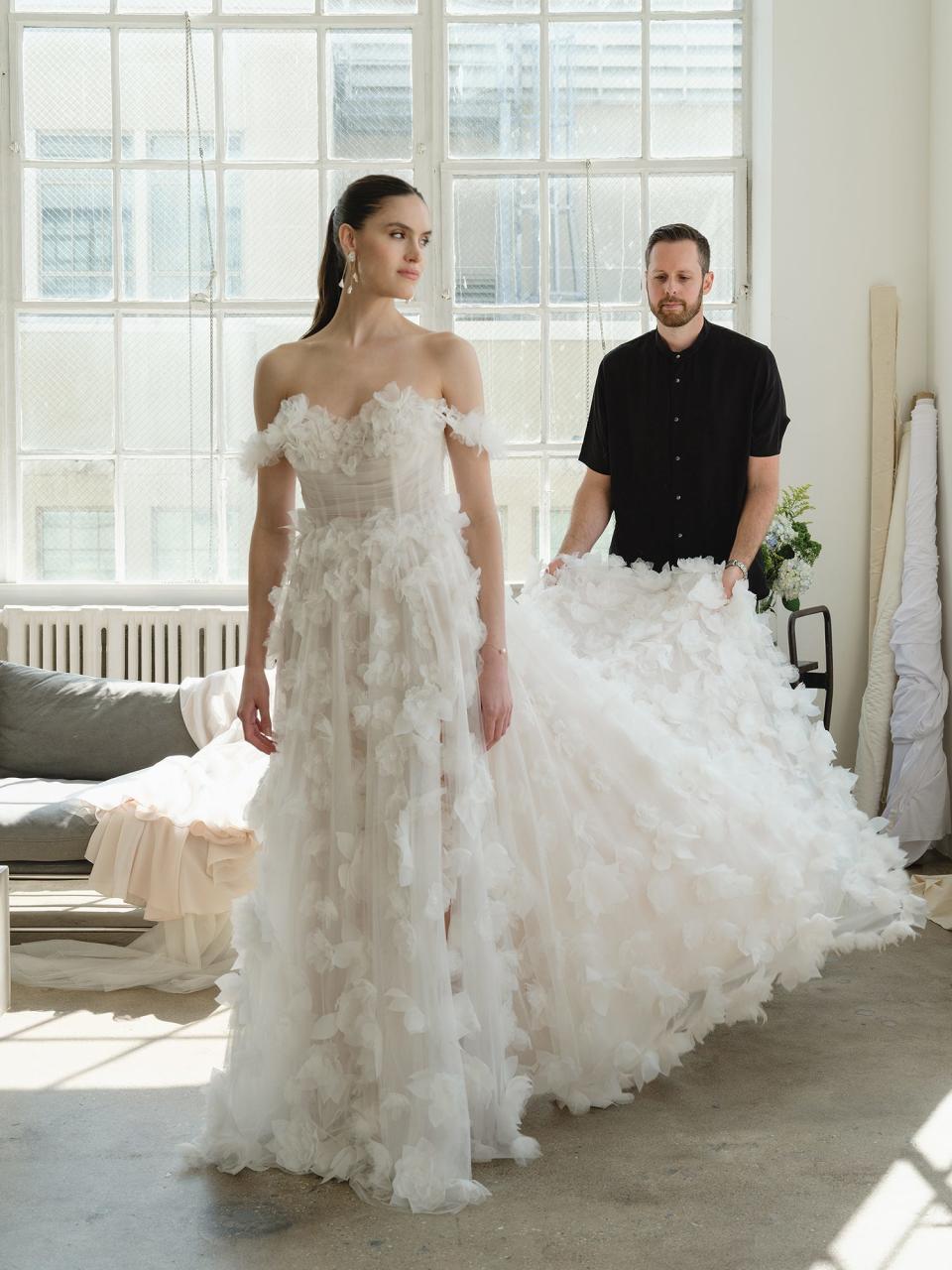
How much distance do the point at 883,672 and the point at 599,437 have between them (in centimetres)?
203

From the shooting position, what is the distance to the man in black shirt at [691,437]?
321cm

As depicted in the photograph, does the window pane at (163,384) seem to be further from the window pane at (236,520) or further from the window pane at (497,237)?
the window pane at (497,237)

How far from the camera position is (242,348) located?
531cm

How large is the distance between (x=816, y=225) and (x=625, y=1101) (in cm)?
364

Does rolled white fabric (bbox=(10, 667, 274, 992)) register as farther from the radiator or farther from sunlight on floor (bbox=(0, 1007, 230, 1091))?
the radiator

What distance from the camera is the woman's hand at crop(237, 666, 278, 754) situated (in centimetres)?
253

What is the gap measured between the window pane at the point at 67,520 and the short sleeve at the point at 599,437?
259cm

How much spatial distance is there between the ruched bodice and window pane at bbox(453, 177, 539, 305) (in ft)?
10.1

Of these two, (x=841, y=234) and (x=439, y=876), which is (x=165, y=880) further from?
(x=841, y=234)

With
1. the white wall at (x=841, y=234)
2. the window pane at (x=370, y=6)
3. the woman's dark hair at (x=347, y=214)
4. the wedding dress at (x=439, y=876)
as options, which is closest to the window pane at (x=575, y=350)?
the white wall at (x=841, y=234)

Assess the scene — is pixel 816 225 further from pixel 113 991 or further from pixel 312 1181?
pixel 312 1181

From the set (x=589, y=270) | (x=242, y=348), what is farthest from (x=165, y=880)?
(x=589, y=270)

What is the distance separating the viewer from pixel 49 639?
5027 millimetres

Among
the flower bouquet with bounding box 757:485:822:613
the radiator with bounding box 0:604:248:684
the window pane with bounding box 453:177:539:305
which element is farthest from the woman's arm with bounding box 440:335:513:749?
the window pane with bounding box 453:177:539:305
